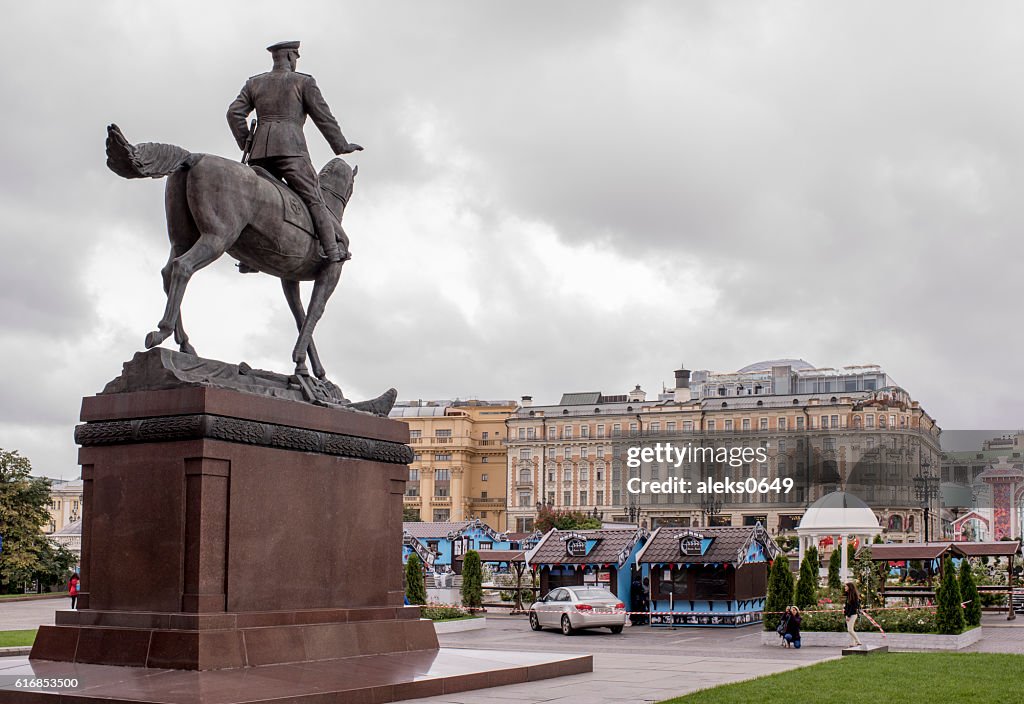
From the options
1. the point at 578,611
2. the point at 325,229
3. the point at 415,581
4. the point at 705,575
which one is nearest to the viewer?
the point at 325,229

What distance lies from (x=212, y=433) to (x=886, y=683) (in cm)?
826

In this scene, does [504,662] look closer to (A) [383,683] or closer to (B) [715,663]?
(A) [383,683]

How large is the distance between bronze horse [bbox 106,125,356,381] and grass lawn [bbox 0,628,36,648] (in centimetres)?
1113

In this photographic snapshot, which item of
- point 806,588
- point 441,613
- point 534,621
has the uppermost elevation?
point 806,588

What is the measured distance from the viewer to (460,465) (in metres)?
119

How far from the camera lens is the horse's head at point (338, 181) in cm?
1211

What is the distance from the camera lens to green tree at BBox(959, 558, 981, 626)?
81.3 ft

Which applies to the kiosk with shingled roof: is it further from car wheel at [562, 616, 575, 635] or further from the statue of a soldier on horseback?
the statue of a soldier on horseback

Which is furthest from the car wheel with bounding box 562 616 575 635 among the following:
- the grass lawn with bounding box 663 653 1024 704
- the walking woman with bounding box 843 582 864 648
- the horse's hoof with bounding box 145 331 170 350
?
the horse's hoof with bounding box 145 331 170 350

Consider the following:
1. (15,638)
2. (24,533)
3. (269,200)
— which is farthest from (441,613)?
(24,533)

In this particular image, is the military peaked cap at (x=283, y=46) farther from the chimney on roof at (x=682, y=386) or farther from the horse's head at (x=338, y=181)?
the chimney on roof at (x=682, y=386)

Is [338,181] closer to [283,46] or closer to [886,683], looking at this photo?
[283,46]

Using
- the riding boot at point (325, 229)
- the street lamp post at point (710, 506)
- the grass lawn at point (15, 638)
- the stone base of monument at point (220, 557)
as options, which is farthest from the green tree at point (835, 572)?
the street lamp post at point (710, 506)

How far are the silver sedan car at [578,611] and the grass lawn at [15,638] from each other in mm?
12344
